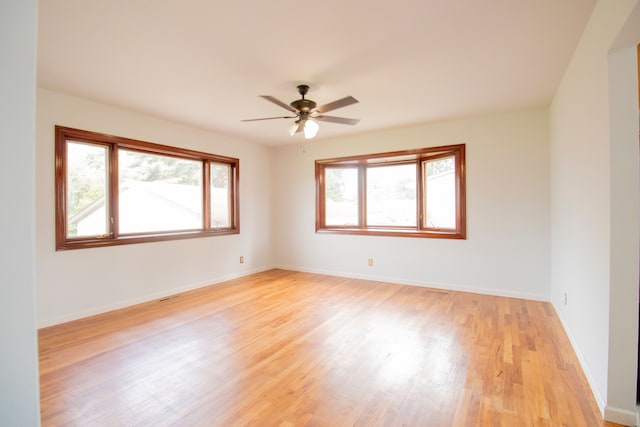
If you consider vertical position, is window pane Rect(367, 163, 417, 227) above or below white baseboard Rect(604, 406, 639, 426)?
above

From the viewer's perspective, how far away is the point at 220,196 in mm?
5215

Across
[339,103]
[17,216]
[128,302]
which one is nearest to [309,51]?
[339,103]

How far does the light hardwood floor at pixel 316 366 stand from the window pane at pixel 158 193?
1.19 metres

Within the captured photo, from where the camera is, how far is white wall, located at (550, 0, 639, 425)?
5.40 feet

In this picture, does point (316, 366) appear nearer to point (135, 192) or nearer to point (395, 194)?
point (135, 192)

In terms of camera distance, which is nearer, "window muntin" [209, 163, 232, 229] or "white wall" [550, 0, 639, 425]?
"white wall" [550, 0, 639, 425]

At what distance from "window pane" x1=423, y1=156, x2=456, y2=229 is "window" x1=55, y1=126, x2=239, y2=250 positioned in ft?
10.7

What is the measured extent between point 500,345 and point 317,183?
384 centimetres

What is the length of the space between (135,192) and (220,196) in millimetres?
1393

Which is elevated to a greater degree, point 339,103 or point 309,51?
point 309,51

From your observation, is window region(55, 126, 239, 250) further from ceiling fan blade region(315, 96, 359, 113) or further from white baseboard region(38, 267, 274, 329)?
ceiling fan blade region(315, 96, 359, 113)

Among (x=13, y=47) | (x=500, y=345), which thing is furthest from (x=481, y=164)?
(x=13, y=47)

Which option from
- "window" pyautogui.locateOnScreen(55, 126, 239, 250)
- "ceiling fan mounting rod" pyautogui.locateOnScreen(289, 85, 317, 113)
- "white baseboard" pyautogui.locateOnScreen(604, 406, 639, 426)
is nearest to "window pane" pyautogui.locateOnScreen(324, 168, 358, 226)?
"window" pyautogui.locateOnScreen(55, 126, 239, 250)

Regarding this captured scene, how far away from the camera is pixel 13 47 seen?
0.74 metres
